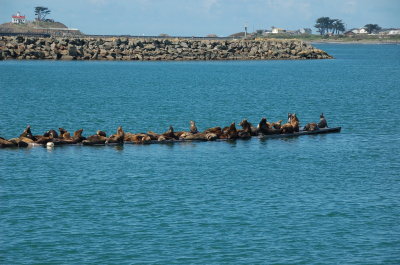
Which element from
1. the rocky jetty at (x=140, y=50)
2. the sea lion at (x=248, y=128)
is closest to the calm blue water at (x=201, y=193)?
the sea lion at (x=248, y=128)

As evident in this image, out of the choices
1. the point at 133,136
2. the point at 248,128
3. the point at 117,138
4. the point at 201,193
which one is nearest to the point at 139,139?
the point at 133,136

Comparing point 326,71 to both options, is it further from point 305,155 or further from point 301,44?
point 305,155

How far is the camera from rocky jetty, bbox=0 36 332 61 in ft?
442

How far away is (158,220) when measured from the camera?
1171 inches

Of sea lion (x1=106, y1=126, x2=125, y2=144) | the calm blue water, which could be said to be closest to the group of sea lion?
sea lion (x1=106, y1=126, x2=125, y2=144)

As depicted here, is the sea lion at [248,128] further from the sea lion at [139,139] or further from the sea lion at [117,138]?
the sea lion at [117,138]

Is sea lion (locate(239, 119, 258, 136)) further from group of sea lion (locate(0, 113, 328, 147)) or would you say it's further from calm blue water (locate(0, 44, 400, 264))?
calm blue water (locate(0, 44, 400, 264))

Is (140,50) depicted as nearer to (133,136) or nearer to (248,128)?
(248,128)

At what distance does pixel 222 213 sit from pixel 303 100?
48950 mm

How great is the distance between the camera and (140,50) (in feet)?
465

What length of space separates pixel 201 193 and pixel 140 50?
110 m

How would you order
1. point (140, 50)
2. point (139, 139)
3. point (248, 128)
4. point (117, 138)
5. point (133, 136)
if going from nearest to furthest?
point (117, 138), point (139, 139), point (133, 136), point (248, 128), point (140, 50)

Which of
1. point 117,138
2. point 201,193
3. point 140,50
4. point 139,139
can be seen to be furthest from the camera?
point 140,50

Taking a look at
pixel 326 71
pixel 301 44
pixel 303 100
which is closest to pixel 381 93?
pixel 303 100
